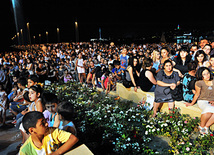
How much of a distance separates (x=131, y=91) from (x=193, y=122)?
9.42ft

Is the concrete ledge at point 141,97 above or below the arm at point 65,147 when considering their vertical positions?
below

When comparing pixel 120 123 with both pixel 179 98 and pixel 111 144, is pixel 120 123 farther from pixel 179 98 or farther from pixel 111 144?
pixel 179 98

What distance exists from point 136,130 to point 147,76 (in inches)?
66.4

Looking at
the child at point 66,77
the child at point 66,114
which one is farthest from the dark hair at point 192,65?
the child at point 66,77

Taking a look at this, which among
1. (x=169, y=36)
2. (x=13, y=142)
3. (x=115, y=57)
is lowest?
(x=13, y=142)

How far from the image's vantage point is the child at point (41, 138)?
253 cm

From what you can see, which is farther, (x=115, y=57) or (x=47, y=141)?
(x=115, y=57)

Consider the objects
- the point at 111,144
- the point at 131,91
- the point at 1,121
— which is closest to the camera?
the point at 111,144

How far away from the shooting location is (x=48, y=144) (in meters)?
2.63

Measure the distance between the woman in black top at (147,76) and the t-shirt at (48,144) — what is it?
128 inches

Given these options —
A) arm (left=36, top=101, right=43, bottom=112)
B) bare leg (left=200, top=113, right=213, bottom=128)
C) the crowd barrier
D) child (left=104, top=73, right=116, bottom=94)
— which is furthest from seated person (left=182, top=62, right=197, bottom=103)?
arm (left=36, top=101, right=43, bottom=112)

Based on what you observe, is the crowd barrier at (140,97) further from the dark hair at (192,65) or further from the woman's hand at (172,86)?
the dark hair at (192,65)

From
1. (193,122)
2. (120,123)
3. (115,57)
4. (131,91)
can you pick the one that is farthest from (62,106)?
(115,57)

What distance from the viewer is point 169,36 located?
50094 mm
